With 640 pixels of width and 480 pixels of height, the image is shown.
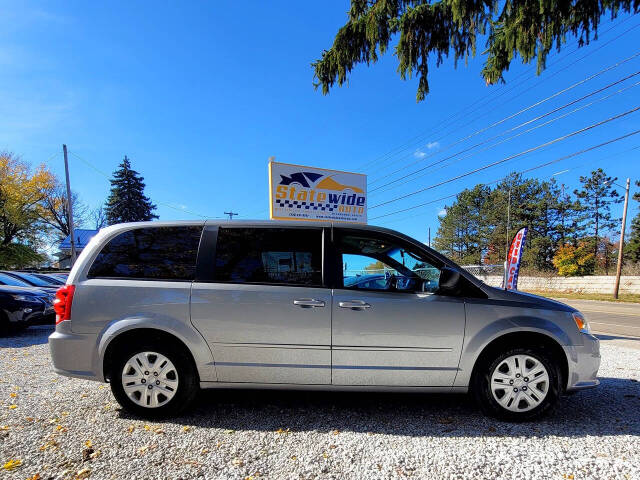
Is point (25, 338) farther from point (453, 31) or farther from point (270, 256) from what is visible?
point (453, 31)

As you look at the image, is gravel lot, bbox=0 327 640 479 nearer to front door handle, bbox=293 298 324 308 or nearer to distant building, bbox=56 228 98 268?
front door handle, bbox=293 298 324 308

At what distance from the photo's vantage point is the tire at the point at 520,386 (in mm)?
2791

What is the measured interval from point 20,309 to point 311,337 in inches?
295

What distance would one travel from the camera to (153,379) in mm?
2844

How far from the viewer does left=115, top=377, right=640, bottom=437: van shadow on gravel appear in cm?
267

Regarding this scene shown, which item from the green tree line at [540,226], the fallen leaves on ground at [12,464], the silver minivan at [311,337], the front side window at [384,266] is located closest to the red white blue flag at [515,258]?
the silver minivan at [311,337]

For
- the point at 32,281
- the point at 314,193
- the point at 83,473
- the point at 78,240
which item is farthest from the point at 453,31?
the point at 78,240

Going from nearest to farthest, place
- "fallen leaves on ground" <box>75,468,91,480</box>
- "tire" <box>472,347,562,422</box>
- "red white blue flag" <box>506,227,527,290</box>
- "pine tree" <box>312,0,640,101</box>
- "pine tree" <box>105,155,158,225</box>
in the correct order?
"fallen leaves on ground" <box>75,468,91,480</box> < "tire" <box>472,347,562,422</box> < "pine tree" <box>312,0,640,101</box> < "red white blue flag" <box>506,227,527,290</box> < "pine tree" <box>105,155,158,225</box>

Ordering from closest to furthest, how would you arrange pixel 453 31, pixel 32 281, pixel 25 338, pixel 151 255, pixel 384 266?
pixel 151 255, pixel 384 266, pixel 453 31, pixel 25 338, pixel 32 281

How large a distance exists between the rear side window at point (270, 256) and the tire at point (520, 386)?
172cm

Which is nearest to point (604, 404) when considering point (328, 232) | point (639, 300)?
point (328, 232)

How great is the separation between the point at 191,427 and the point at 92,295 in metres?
1.44

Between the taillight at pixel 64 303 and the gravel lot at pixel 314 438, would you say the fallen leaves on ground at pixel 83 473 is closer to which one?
the gravel lot at pixel 314 438

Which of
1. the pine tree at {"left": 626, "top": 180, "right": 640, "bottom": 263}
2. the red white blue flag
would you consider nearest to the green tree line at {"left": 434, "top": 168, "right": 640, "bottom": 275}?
the pine tree at {"left": 626, "top": 180, "right": 640, "bottom": 263}
